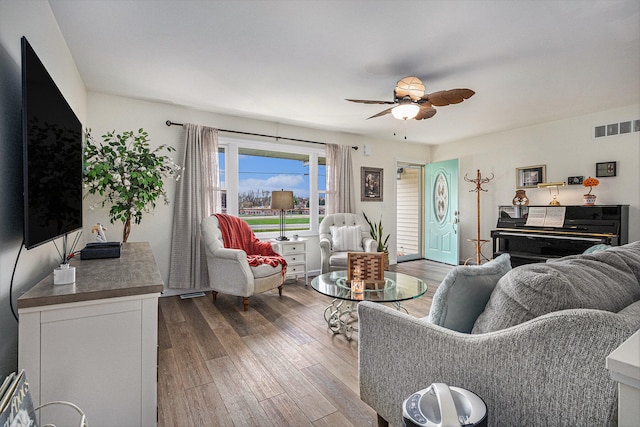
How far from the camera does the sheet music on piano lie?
168 inches

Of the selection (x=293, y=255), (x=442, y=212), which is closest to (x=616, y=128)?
(x=442, y=212)

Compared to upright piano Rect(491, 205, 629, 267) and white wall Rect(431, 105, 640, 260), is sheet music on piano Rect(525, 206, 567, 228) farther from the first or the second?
white wall Rect(431, 105, 640, 260)

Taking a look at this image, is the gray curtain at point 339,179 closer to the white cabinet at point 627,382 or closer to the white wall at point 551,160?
the white wall at point 551,160

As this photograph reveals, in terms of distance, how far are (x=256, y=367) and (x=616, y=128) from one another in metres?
5.02

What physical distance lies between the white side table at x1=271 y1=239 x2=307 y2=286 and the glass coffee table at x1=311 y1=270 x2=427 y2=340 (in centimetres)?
116

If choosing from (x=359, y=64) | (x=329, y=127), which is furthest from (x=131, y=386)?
(x=329, y=127)

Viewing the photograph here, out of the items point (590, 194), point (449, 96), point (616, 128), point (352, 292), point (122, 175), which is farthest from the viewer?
point (590, 194)

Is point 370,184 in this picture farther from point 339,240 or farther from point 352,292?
point 352,292

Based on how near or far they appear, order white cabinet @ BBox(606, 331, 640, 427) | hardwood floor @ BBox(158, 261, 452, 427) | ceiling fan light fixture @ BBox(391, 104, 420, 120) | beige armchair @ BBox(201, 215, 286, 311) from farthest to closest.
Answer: beige armchair @ BBox(201, 215, 286, 311) → ceiling fan light fixture @ BBox(391, 104, 420, 120) → hardwood floor @ BBox(158, 261, 452, 427) → white cabinet @ BBox(606, 331, 640, 427)

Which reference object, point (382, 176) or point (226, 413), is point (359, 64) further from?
point (382, 176)

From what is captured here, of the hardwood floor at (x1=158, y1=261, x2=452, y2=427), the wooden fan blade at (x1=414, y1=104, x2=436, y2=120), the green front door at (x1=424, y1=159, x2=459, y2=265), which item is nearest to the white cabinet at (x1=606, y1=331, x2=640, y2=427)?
the hardwood floor at (x1=158, y1=261, x2=452, y2=427)

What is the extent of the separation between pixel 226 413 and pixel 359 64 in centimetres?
270

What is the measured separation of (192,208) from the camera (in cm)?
378

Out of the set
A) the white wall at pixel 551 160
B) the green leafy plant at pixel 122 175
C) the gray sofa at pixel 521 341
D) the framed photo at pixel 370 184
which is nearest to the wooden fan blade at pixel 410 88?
the gray sofa at pixel 521 341
